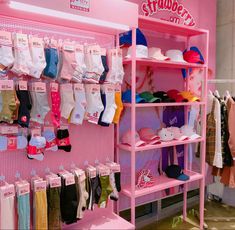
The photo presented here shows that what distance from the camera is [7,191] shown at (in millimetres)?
1753

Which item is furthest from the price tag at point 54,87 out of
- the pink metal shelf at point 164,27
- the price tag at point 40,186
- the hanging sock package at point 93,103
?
the pink metal shelf at point 164,27

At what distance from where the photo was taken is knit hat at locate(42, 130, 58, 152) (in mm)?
1937

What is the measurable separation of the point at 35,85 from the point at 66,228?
1148mm

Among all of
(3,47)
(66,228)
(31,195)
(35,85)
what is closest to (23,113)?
(35,85)

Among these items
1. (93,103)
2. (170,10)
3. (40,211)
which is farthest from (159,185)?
(170,10)

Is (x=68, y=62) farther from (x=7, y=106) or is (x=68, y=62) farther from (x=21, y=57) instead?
(x=7, y=106)

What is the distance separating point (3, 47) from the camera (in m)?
1.71

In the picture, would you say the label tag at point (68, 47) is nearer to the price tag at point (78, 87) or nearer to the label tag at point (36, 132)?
the price tag at point (78, 87)

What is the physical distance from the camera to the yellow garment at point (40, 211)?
184 cm

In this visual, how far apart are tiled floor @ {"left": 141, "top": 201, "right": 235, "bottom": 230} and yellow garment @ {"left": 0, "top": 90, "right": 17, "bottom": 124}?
2037 mm

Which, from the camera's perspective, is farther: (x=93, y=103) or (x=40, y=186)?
(x=93, y=103)

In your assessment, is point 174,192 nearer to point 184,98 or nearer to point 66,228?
point 184,98

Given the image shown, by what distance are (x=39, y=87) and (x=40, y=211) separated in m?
0.86

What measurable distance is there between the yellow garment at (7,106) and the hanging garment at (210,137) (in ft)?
7.42
